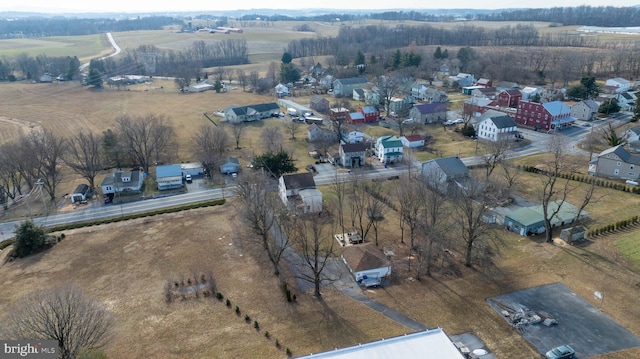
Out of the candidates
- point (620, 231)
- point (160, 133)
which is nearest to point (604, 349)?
point (620, 231)

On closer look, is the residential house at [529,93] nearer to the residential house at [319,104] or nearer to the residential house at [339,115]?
the residential house at [339,115]

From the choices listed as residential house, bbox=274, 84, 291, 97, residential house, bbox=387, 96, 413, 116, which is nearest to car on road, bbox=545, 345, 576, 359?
residential house, bbox=387, 96, 413, 116

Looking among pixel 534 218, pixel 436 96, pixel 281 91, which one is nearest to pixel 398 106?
pixel 436 96

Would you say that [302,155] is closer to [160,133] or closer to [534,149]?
[160,133]

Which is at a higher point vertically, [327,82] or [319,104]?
[327,82]

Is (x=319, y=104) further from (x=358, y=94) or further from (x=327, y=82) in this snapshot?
(x=327, y=82)
